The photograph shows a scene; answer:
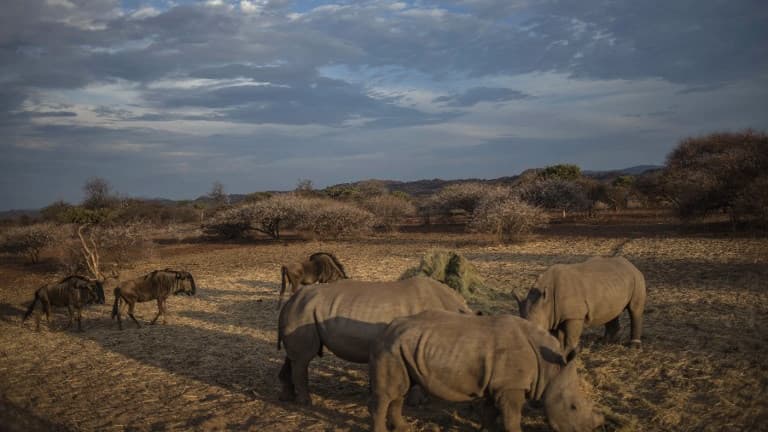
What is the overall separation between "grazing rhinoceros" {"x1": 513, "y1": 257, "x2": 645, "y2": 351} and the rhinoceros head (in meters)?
2.06

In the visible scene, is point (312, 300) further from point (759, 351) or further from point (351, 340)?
point (759, 351)

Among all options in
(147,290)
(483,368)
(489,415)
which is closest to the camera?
(483,368)

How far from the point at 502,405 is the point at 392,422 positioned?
123cm

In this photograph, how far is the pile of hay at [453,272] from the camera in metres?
11.7

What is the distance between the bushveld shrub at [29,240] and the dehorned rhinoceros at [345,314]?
78.1 ft

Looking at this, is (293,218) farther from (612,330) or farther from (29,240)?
(612,330)

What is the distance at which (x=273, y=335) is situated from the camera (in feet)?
31.0

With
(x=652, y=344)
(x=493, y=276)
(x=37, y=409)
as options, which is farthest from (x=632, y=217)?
(x=37, y=409)

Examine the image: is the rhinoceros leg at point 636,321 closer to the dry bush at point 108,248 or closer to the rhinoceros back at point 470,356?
the rhinoceros back at point 470,356

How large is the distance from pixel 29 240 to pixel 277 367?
2474cm

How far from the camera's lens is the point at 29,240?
1000 inches

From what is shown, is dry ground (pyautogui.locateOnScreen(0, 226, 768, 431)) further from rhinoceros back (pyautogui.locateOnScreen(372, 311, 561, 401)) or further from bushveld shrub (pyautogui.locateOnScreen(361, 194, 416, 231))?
bushveld shrub (pyautogui.locateOnScreen(361, 194, 416, 231))

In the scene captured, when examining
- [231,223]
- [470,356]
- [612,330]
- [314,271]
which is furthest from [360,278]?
[231,223]

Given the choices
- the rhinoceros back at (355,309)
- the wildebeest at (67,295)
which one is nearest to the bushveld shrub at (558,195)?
the wildebeest at (67,295)
